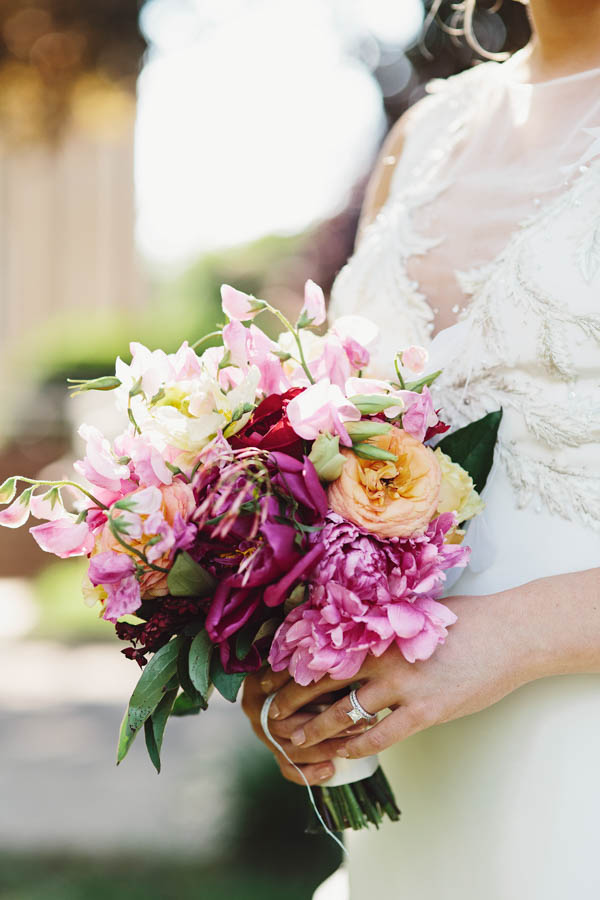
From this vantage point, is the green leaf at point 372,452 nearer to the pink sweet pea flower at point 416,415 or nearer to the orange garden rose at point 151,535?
the pink sweet pea flower at point 416,415

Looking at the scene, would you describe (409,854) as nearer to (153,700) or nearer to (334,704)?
(334,704)

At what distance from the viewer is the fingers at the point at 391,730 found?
1359mm

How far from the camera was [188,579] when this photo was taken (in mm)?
1209

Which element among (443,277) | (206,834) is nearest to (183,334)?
(206,834)

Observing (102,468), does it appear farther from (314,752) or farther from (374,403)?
(314,752)

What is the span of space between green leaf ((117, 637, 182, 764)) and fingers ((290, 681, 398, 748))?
Result: 0.86 ft

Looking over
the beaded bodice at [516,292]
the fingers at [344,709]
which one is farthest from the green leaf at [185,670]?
the beaded bodice at [516,292]

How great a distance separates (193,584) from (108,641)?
658cm

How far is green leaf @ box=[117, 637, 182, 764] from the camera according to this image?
4.13 ft

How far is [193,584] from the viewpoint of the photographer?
1.22 m

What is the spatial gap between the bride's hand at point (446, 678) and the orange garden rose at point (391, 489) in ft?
0.69

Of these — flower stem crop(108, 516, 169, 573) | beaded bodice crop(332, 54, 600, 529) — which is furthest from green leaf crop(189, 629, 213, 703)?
beaded bodice crop(332, 54, 600, 529)

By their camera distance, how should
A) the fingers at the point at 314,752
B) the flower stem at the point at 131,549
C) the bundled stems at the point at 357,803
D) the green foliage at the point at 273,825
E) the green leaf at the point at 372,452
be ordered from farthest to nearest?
1. the green foliage at the point at 273,825
2. the bundled stems at the point at 357,803
3. the fingers at the point at 314,752
4. the green leaf at the point at 372,452
5. the flower stem at the point at 131,549

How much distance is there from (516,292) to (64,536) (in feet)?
2.85
